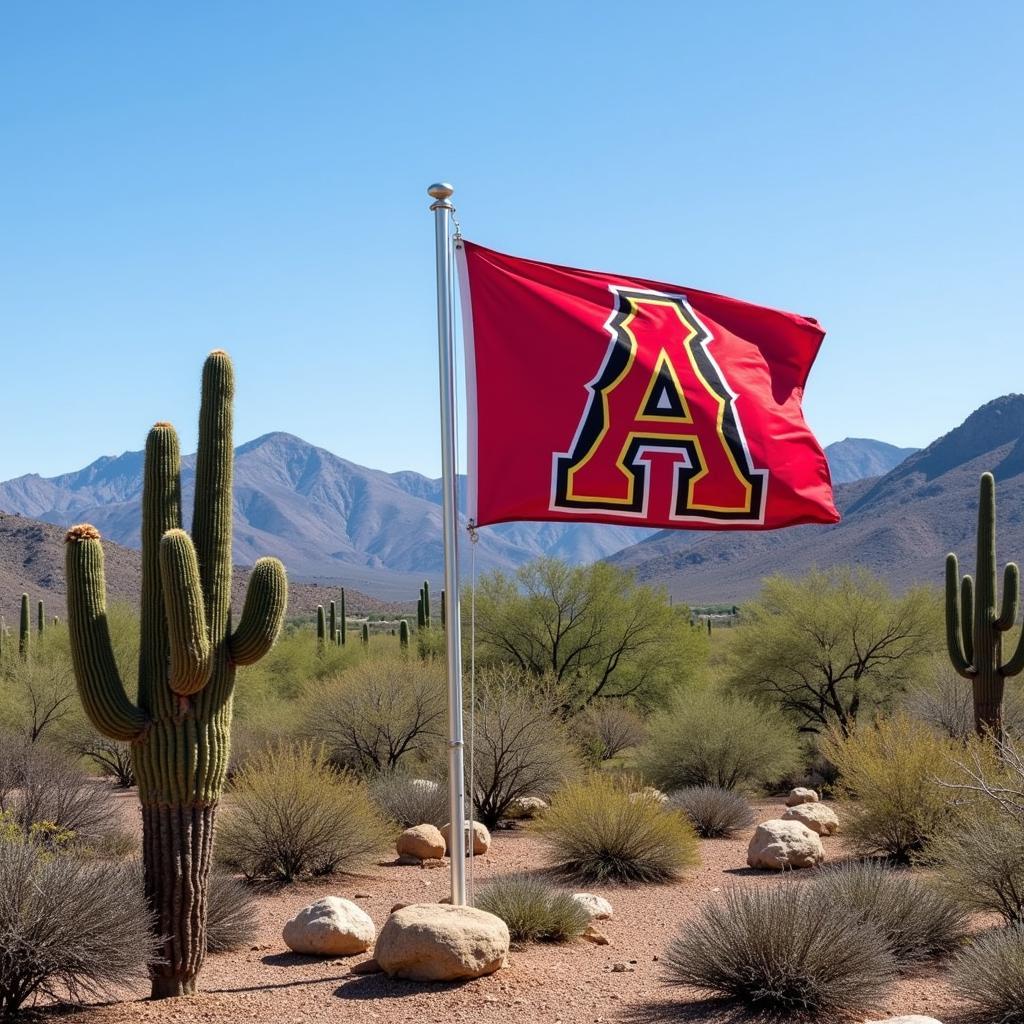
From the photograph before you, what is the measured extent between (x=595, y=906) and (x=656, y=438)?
6406mm

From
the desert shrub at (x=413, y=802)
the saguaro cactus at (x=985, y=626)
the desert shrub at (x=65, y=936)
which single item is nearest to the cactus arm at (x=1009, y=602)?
the saguaro cactus at (x=985, y=626)

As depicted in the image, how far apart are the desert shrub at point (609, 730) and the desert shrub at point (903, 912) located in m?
17.9

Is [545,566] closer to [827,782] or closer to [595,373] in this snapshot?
[827,782]

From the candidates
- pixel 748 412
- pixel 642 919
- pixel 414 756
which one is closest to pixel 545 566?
pixel 414 756

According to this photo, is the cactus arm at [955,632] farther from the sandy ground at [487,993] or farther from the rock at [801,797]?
the sandy ground at [487,993]

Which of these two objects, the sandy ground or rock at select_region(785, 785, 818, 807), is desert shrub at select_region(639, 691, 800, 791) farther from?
the sandy ground

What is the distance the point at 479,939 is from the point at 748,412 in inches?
182

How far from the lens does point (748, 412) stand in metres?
10.2

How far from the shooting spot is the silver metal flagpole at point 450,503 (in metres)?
9.65

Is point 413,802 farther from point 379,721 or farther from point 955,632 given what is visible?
point 955,632

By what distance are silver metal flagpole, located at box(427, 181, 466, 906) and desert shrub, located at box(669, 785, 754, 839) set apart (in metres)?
12.1

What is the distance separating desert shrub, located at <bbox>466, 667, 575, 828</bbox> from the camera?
2306 centimetres

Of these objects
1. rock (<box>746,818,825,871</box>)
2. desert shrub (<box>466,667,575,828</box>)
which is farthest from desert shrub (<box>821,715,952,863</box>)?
desert shrub (<box>466,667,575,828</box>)

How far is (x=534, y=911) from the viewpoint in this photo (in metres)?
12.3
